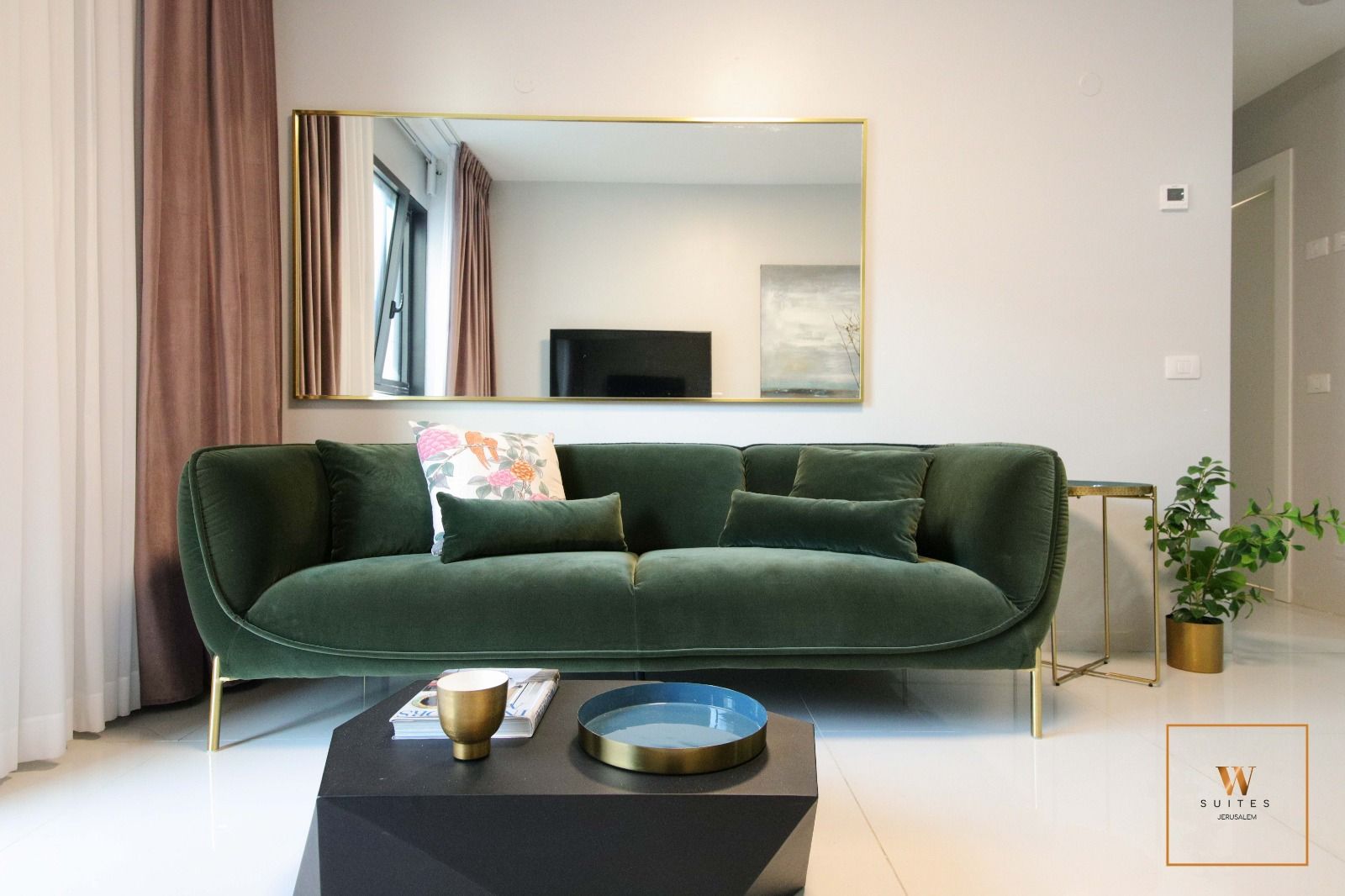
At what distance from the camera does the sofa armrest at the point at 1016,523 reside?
6.56 ft

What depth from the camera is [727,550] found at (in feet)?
7.23

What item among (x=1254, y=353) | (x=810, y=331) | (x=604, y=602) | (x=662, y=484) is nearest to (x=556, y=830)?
(x=604, y=602)

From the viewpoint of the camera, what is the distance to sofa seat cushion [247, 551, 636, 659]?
6.20 feet

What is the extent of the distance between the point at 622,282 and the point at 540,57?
3.05 ft

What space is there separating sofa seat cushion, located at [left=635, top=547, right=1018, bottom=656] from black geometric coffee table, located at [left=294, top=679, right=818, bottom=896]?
0.85 meters

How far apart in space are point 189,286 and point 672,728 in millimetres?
2026

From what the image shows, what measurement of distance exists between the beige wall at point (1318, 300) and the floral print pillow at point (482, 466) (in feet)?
12.0

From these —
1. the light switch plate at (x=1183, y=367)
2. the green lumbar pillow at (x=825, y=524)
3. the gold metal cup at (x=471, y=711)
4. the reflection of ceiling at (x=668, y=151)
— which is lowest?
the gold metal cup at (x=471, y=711)

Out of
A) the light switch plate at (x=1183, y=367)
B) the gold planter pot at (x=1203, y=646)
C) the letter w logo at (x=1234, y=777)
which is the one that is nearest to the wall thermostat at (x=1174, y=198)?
the light switch plate at (x=1183, y=367)

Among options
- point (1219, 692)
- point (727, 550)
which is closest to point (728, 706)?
point (727, 550)

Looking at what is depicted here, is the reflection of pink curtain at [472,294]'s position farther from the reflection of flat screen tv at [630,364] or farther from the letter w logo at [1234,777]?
the letter w logo at [1234,777]

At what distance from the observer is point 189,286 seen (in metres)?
2.30

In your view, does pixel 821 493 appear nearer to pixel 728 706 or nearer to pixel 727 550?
pixel 727 550

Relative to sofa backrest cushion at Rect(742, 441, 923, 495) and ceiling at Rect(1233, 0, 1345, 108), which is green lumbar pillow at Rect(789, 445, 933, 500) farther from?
ceiling at Rect(1233, 0, 1345, 108)
